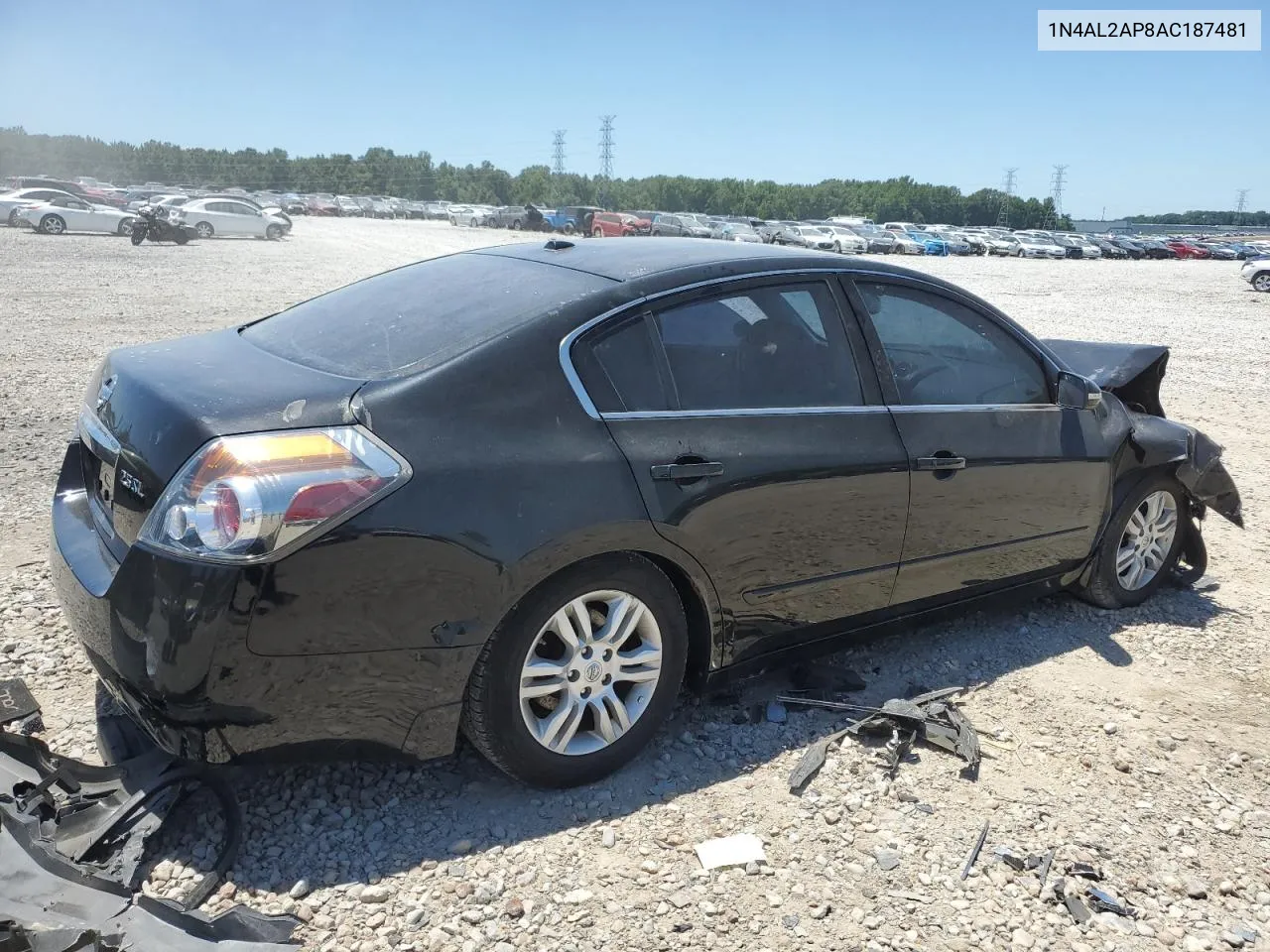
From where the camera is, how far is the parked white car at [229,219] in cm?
3909

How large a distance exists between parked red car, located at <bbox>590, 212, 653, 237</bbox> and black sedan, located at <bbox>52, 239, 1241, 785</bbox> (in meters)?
45.5

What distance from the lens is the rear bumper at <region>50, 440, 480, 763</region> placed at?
2.51 meters

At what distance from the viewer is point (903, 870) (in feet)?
9.70

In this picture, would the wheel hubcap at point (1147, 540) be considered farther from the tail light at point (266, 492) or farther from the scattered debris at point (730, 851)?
the tail light at point (266, 492)

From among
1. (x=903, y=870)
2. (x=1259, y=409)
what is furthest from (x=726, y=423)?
(x=1259, y=409)

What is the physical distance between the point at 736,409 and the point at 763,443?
15cm

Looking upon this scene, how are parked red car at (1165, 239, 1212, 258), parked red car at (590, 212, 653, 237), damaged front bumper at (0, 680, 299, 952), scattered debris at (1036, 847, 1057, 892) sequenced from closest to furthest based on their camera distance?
damaged front bumper at (0, 680, 299, 952) → scattered debris at (1036, 847, 1057, 892) → parked red car at (590, 212, 653, 237) → parked red car at (1165, 239, 1212, 258)

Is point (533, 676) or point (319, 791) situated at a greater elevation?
point (533, 676)

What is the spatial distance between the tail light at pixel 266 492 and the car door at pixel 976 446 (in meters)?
2.08

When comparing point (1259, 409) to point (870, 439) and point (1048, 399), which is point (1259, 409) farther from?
point (870, 439)

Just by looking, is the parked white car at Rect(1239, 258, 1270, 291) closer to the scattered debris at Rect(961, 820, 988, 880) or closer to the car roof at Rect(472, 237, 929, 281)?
the car roof at Rect(472, 237, 929, 281)

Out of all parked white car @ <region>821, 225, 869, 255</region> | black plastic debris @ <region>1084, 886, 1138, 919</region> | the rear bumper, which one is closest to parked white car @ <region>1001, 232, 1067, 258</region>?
parked white car @ <region>821, 225, 869, 255</region>

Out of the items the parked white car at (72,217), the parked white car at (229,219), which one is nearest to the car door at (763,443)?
the parked white car at (72,217)

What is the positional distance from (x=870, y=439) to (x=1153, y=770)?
1.56 m
